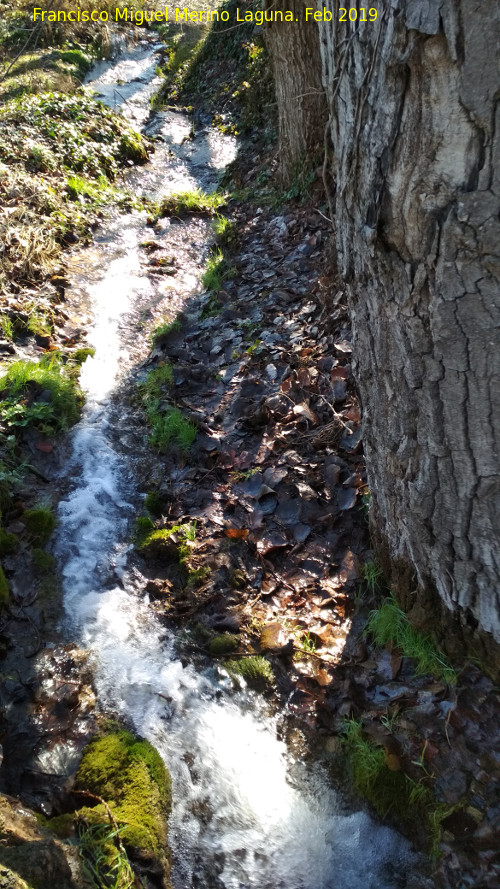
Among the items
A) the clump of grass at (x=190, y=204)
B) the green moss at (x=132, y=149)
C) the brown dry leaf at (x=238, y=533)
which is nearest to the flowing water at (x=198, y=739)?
the brown dry leaf at (x=238, y=533)

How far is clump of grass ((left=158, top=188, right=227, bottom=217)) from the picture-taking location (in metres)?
8.16

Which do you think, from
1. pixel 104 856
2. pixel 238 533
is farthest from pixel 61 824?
pixel 238 533

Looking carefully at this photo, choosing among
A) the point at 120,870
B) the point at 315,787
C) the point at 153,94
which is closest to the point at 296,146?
the point at 315,787

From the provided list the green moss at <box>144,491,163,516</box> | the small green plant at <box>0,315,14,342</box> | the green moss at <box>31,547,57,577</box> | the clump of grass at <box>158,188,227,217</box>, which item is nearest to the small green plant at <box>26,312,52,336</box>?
the small green plant at <box>0,315,14,342</box>

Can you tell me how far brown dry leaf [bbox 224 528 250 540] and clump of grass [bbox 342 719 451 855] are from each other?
1255mm

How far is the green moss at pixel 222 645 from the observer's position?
125 inches

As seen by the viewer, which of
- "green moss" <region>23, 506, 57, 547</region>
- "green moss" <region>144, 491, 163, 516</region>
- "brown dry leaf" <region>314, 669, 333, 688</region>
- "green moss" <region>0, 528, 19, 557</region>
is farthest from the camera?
"green moss" <region>144, 491, 163, 516</region>

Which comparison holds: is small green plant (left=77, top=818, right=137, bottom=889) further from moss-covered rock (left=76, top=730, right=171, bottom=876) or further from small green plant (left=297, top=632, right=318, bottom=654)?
small green plant (left=297, top=632, right=318, bottom=654)

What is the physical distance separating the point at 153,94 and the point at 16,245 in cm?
883

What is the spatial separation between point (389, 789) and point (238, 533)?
1.61 meters

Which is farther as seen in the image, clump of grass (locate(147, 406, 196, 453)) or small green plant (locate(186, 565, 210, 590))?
clump of grass (locate(147, 406, 196, 453))

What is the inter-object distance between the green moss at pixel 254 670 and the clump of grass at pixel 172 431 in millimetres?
1720

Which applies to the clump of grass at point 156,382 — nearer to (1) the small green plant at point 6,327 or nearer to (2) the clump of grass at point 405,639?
(1) the small green plant at point 6,327

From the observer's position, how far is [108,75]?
1315 centimetres
